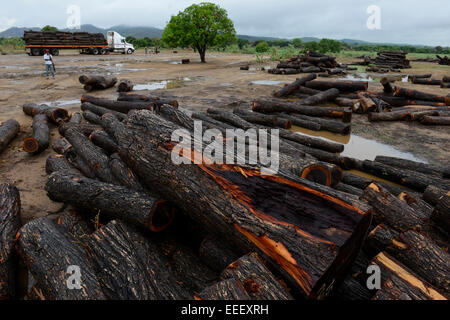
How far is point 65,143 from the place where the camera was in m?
5.68

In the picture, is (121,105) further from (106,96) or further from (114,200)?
(114,200)

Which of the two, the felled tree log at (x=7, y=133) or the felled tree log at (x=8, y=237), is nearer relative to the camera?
the felled tree log at (x=8, y=237)

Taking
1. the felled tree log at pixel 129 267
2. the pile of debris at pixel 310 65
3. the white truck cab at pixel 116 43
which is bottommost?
the felled tree log at pixel 129 267

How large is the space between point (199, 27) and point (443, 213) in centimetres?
2665

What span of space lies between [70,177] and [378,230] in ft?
13.1

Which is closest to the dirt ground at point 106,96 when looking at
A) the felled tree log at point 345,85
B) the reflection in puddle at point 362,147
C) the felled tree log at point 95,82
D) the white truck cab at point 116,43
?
the reflection in puddle at point 362,147

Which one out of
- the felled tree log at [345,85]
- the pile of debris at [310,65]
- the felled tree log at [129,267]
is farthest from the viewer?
the pile of debris at [310,65]

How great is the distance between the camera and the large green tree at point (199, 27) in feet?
80.8

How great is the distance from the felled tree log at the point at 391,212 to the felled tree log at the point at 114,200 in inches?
94.2

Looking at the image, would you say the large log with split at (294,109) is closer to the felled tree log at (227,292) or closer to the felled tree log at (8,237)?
the felled tree log at (8,237)

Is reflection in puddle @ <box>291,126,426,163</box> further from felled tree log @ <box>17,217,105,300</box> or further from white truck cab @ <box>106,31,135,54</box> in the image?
white truck cab @ <box>106,31,135,54</box>

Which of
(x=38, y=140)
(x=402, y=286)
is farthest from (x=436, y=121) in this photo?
(x=38, y=140)

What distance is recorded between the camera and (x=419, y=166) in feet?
15.7
